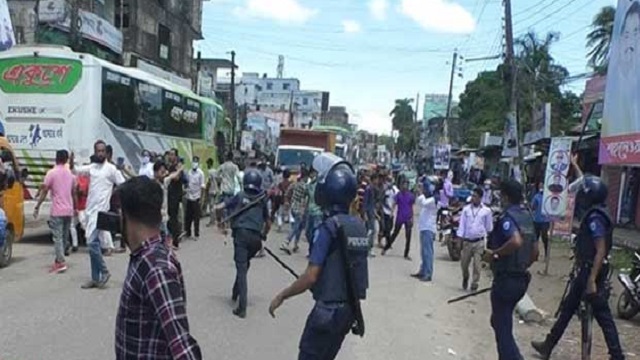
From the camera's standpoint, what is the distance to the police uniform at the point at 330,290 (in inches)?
176

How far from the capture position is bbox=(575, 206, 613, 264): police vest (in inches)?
268

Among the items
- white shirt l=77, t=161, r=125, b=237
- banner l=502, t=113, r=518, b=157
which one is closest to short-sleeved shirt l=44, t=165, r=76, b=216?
white shirt l=77, t=161, r=125, b=237

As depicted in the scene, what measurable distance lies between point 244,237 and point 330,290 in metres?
4.34

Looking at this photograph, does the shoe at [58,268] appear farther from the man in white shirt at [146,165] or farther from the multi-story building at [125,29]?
the multi-story building at [125,29]

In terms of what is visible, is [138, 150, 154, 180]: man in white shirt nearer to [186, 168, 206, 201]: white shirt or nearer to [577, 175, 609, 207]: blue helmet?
[186, 168, 206, 201]: white shirt

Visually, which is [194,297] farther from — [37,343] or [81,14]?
[81,14]

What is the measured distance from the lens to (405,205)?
50.9 ft

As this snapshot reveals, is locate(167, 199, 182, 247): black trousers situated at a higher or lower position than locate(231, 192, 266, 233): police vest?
lower

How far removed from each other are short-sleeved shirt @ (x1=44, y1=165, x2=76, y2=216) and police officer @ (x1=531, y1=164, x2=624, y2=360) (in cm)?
728

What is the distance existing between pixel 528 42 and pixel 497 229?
3753cm

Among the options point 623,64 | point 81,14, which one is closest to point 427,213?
point 623,64

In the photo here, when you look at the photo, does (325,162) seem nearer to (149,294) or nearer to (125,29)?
(149,294)

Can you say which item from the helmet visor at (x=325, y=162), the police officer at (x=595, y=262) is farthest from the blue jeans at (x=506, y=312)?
the helmet visor at (x=325, y=162)

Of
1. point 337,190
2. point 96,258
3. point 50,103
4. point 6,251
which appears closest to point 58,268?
point 6,251
